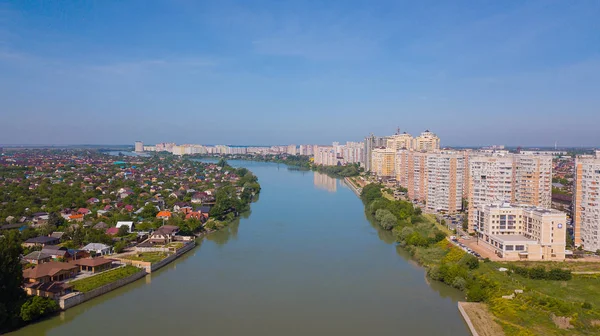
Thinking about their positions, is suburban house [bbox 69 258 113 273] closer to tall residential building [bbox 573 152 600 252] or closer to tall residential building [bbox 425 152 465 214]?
tall residential building [bbox 573 152 600 252]

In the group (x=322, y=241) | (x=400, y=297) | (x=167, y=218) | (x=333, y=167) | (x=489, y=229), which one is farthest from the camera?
(x=333, y=167)

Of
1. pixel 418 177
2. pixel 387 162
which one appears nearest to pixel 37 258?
pixel 418 177

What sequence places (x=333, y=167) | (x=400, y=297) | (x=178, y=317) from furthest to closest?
1. (x=333, y=167)
2. (x=400, y=297)
3. (x=178, y=317)

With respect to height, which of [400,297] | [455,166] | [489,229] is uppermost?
[455,166]

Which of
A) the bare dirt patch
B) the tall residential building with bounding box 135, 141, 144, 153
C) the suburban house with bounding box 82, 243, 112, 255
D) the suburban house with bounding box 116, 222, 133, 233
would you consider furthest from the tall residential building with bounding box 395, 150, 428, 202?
the tall residential building with bounding box 135, 141, 144, 153

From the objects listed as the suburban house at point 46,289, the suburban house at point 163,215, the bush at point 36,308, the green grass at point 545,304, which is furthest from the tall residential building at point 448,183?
the bush at point 36,308

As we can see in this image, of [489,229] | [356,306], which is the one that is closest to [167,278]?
[356,306]

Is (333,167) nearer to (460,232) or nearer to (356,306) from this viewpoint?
(460,232)

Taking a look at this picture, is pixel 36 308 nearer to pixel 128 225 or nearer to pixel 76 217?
pixel 128 225
